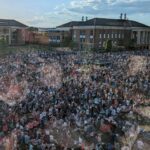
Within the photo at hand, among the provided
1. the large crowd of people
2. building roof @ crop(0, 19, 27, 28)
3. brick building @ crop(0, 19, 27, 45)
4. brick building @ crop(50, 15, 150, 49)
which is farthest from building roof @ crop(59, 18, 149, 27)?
the large crowd of people

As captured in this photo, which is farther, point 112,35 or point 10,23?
point 112,35

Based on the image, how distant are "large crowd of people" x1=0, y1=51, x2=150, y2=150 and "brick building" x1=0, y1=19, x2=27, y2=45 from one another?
39.0m

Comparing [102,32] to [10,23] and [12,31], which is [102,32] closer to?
[12,31]

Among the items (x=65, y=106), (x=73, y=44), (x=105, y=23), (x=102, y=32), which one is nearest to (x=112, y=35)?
(x=105, y=23)

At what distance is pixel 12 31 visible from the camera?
A: 81062 millimetres

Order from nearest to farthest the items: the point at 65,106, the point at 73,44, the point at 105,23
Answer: the point at 65,106, the point at 73,44, the point at 105,23

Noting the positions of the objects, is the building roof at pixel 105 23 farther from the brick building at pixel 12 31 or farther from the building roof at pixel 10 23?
the brick building at pixel 12 31

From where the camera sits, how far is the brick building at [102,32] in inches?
3137

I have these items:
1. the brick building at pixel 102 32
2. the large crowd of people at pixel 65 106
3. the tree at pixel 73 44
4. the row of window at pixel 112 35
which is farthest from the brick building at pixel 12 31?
the large crowd of people at pixel 65 106

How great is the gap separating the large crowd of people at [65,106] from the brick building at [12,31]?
39.0 m

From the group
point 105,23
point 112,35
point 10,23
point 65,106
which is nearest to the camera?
point 65,106

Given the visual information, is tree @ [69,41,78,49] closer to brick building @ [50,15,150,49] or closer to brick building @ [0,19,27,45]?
brick building @ [50,15,150,49]

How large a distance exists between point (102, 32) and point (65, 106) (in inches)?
2306

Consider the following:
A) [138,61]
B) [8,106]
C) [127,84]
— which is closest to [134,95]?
[127,84]
